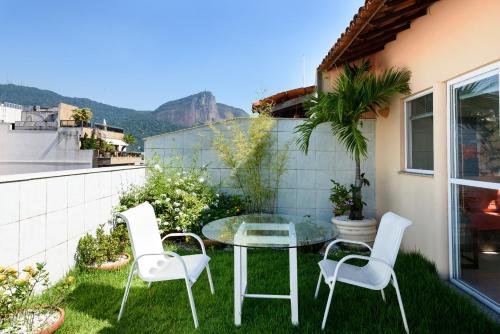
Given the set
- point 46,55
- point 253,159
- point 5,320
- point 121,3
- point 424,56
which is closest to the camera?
point 5,320

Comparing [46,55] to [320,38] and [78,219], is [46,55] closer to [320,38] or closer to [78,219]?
[320,38]

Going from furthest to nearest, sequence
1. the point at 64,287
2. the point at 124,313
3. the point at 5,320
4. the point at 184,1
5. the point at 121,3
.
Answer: the point at 121,3
the point at 184,1
the point at 124,313
the point at 64,287
the point at 5,320

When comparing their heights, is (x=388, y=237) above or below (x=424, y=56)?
below

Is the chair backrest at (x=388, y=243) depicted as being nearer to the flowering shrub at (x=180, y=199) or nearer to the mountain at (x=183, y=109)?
the flowering shrub at (x=180, y=199)

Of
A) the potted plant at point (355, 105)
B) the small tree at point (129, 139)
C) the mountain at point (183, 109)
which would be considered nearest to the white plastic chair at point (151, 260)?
the potted plant at point (355, 105)

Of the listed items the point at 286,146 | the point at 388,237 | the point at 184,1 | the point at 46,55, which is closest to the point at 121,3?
the point at 184,1

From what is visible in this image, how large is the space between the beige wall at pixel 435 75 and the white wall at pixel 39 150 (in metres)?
22.0


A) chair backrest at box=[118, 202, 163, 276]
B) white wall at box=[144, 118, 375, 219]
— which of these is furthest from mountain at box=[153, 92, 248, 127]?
chair backrest at box=[118, 202, 163, 276]

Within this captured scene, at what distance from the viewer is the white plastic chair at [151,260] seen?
265 cm

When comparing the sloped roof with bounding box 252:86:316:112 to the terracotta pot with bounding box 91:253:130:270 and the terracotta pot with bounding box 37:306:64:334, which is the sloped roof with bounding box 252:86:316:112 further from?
the terracotta pot with bounding box 37:306:64:334

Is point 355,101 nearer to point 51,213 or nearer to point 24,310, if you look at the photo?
point 51,213

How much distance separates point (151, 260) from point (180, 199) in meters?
2.27

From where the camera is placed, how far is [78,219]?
3816 millimetres

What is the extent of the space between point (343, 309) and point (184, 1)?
18.1 m
